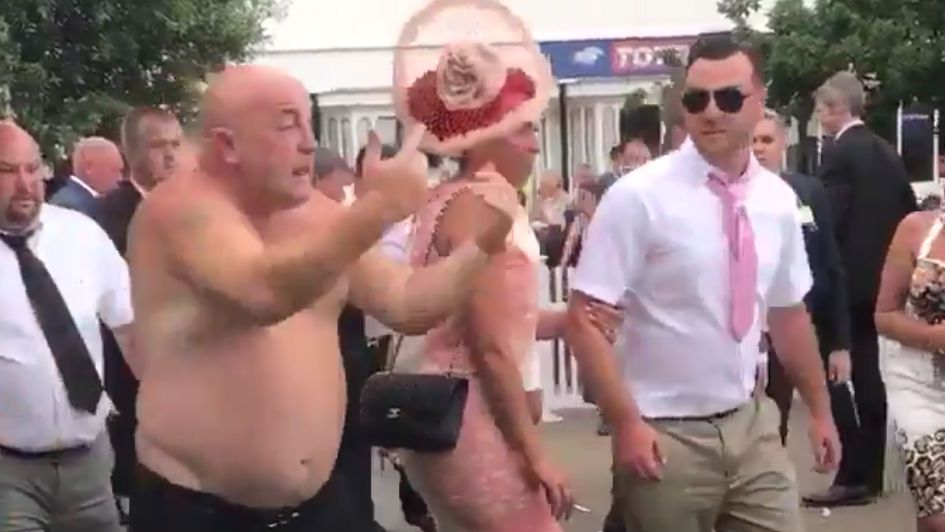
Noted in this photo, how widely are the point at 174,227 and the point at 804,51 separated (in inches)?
710

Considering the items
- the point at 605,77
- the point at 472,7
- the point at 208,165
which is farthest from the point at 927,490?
the point at 605,77

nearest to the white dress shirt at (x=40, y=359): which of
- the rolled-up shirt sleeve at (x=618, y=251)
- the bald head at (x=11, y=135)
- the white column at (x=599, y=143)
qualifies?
the bald head at (x=11, y=135)

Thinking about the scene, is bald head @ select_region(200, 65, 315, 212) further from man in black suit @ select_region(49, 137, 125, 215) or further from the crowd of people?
man in black suit @ select_region(49, 137, 125, 215)

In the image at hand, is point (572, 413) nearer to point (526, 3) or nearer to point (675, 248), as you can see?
point (675, 248)

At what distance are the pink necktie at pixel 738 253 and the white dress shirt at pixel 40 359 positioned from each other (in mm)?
1773

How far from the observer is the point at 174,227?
366 centimetres

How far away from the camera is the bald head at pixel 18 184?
18.9ft

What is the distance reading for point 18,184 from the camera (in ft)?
18.9

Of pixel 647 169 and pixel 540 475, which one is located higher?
pixel 647 169

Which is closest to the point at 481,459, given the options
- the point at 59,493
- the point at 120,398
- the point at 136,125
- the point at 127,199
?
the point at 59,493

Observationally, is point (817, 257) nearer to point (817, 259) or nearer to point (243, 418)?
point (817, 259)

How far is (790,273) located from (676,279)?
0.48 metres

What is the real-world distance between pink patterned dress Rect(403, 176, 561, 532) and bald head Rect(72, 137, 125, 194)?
4.98 meters

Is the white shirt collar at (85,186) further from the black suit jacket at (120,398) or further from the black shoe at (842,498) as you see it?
the black shoe at (842,498)
